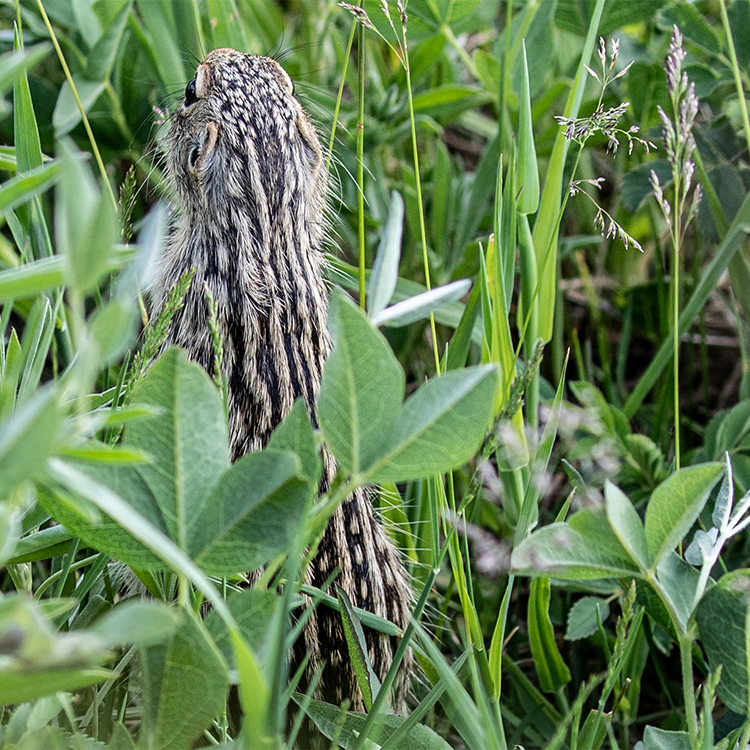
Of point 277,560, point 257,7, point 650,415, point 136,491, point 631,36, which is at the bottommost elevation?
point 650,415

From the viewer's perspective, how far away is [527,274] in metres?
2.22

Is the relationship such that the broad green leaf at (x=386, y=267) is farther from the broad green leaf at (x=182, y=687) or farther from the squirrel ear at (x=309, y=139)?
the squirrel ear at (x=309, y=139)

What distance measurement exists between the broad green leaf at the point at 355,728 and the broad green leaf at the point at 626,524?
21.1 inches

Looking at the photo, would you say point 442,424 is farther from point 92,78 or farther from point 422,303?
point 92,78

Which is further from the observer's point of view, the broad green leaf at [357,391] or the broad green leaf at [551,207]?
the broad green leaf at [551,207]

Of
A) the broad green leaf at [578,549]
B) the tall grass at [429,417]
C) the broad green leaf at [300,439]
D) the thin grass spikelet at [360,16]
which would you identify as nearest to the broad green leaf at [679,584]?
the tall grass at [429,417]

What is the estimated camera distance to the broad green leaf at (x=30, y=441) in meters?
0.88

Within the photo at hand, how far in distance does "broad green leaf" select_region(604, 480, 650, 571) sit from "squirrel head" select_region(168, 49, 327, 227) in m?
1.39

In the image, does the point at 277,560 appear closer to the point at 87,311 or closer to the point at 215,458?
the point at 215,458

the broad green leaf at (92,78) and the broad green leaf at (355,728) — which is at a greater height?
the broad green leaf at (92,78)

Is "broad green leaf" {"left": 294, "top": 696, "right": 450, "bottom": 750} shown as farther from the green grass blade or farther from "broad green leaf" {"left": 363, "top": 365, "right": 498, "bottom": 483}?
the green grass blade

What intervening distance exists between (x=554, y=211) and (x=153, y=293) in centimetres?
125

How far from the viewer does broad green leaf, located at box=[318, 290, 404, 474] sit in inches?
48.5

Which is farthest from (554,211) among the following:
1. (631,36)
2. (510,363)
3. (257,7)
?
(257,7)
